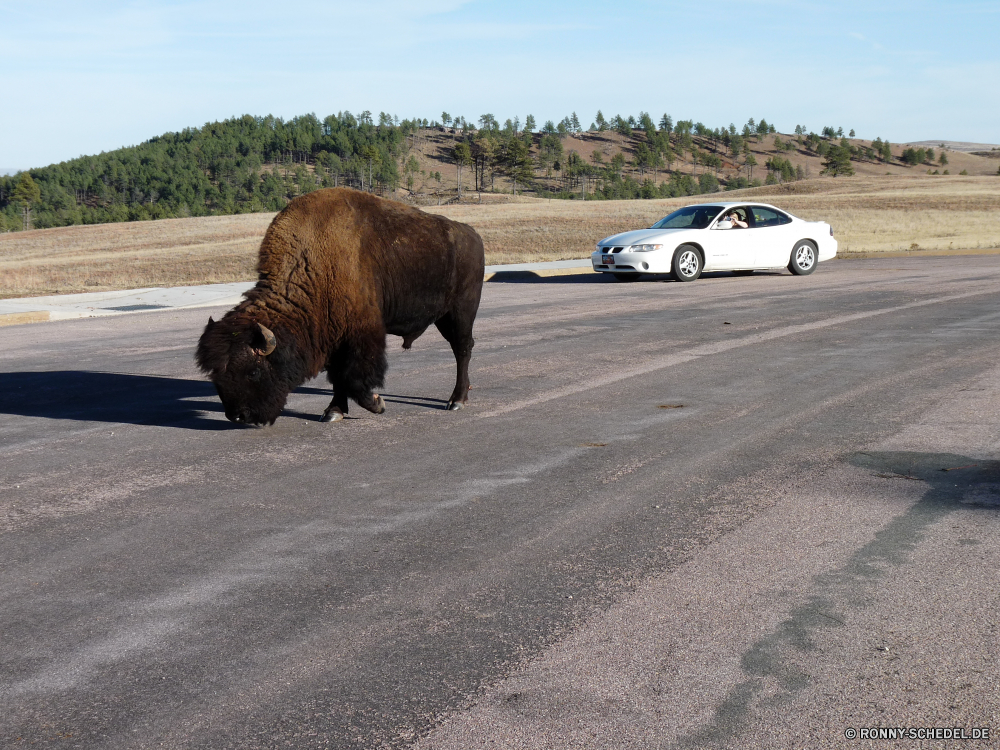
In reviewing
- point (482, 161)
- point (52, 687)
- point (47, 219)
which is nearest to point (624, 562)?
point (52, 687)

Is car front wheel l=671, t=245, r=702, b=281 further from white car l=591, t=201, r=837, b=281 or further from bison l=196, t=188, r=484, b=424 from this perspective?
bison l=196, t=188, r=484, b=424

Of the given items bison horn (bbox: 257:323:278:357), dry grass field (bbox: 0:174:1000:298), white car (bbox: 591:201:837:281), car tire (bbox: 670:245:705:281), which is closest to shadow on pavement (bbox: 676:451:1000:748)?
bison horn (bbox: 257:323:278:357)

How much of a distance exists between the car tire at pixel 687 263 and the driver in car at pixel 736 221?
1141 millimetres

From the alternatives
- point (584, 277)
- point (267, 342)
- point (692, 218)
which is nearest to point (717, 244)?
point (692, 218)

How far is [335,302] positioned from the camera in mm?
7840

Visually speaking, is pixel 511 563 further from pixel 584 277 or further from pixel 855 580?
pixel 584 277

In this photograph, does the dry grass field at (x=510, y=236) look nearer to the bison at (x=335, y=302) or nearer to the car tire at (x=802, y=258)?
the car tire at (x=802, y=258)

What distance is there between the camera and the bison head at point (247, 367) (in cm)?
730

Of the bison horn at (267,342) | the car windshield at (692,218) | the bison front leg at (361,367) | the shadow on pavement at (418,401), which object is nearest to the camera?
the bison horn at (267,342)

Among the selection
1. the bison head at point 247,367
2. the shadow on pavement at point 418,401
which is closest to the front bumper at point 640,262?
the shadow on pavement at point 418,401

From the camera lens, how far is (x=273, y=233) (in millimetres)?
8008

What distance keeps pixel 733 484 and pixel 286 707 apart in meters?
3.54

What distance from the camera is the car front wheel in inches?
867

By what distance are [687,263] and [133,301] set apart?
461 inches
